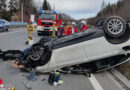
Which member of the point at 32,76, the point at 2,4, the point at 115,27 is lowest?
the point at 32,76

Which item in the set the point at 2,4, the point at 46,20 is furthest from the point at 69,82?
the point at 2,4

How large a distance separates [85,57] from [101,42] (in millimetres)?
604

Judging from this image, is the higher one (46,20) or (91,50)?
(91,50)

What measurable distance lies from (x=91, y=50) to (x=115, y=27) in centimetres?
95

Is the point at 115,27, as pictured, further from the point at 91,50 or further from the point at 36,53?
the point at 36,53

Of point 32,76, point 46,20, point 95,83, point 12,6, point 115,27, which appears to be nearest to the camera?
point 95,83

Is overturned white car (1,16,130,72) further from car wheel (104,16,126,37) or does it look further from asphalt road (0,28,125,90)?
asphalt road (0,28,125,90)

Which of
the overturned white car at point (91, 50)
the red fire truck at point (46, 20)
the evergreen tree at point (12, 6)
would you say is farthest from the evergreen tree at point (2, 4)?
the overturned white car at point (91, 50)

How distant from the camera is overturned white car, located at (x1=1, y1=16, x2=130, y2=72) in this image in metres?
4.36

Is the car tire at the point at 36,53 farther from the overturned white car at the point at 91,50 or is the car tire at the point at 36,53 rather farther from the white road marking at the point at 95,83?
the white road marking at the point at 95,83

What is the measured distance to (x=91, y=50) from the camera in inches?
174

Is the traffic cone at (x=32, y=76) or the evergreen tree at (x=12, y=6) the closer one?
the traffic cone at (x=32, y=76)

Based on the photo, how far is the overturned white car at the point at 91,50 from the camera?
4.36 meters

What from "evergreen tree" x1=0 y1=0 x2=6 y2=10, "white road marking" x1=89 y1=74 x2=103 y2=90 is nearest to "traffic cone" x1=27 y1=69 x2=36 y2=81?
"white road marking" x1=89 y1=74 x2=103 y2=90
